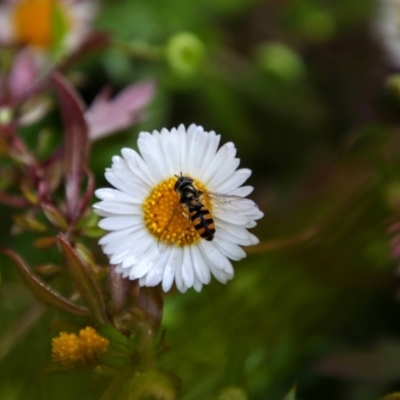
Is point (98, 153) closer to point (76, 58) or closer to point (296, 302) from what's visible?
point (76, 58)

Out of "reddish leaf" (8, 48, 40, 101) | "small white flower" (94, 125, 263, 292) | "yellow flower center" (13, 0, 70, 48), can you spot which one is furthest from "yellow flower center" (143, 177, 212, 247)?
"yellow flower center" (13, 0, 70, 48)

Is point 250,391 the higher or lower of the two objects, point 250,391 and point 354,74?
the lower

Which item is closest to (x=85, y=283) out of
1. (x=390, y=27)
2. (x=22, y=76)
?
(x=22, y=76)

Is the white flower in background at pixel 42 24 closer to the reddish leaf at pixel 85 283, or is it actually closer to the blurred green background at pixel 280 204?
the blurred green background at pixel 280 204

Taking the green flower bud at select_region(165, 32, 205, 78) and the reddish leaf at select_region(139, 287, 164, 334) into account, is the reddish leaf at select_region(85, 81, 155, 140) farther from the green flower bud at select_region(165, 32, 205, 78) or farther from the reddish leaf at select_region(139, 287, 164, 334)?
the reddish leaf at select_region(139, 287, 164, 334)

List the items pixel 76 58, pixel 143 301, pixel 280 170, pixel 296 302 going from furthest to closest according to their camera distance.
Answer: pixel 280 170 < pixel 76 58 < pixel 296 302 < pixel 143 301

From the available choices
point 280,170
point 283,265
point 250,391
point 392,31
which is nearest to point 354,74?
point 392,31

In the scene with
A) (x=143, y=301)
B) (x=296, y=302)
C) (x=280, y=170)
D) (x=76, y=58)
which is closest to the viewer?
(x=143, y=301)
